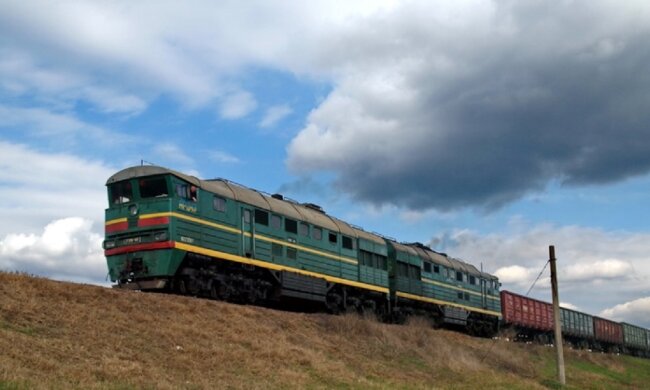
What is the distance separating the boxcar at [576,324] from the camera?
5555 cm

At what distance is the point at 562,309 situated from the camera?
5534 centimetres

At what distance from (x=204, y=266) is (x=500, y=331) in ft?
106

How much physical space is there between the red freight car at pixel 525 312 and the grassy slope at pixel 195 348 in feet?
75.0

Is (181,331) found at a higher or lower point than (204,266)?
lower

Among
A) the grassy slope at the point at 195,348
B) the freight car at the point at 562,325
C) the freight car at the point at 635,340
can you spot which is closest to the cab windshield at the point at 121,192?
the grassy slope at the point at 195,348

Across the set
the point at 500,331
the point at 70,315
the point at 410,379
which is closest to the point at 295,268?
the point at 410,379

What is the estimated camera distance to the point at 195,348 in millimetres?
17188

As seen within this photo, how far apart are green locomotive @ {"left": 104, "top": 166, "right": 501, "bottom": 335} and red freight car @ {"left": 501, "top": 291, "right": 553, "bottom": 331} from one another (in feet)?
51.4

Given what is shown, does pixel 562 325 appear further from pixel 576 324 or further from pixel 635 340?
pixel 635 340

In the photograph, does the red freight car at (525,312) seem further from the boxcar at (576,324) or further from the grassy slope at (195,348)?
the grassy slope at (195,348)

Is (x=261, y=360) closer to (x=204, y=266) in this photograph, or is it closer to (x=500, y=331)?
(x=204, y=266)

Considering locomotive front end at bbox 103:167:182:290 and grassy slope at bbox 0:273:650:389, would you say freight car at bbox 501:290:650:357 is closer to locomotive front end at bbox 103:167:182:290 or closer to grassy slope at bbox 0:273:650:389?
grassy slope at bbox 0:273:650:389

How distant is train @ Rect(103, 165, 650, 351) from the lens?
864 inches

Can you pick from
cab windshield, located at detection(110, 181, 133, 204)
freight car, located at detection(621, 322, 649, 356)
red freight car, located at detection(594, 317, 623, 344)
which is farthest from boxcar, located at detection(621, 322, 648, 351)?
cab windshield, located at detection(110, 181, 133, 204)
